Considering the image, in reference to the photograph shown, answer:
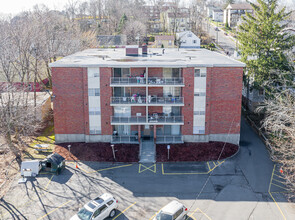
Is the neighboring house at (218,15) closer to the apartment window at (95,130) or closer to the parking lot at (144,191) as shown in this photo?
the apartment window at (95,130)

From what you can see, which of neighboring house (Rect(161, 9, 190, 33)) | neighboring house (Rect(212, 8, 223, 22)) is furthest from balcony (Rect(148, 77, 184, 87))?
neighboring house (Rect(212, 8, 223, 22))

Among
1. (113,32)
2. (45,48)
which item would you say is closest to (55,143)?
(45,48)

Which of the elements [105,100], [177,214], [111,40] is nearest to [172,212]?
[177,214]

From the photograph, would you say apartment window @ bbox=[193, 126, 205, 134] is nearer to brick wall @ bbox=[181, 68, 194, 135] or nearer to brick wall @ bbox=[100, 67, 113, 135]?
brick wall @ bbox=[181, 68, 194, 135]

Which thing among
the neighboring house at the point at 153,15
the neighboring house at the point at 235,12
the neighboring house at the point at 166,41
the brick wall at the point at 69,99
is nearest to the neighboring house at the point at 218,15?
the neighboring house at the point at 235,12

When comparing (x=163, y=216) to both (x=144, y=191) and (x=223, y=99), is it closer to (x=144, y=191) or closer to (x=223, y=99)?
(x=144, y=191)

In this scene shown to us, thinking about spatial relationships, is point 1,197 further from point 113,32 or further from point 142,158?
point 113,32
